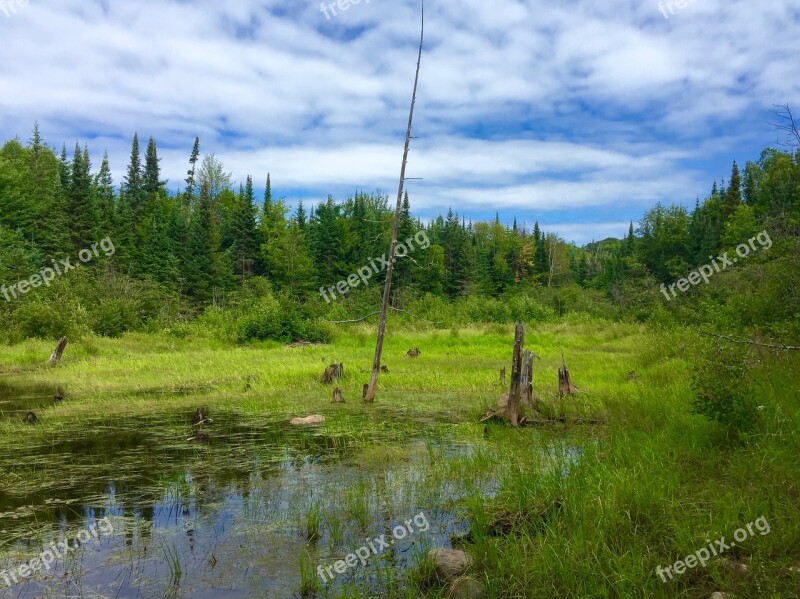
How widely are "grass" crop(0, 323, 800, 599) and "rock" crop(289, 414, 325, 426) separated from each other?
1.14 feet

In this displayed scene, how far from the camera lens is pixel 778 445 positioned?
229 inches

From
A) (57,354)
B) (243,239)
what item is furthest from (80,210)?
(57,354)

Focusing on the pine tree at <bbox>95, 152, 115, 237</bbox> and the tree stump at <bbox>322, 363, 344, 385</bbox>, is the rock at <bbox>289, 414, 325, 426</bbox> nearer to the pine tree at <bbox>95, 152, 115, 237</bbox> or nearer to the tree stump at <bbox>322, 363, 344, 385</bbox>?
the tree stump at <bbox>322, 363, 344, 385</bbox>

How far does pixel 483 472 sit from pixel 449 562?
2.84 m

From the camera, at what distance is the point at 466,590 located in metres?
4.43

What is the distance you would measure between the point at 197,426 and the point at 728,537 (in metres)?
9.09

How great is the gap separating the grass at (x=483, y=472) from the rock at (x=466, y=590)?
116 millimetres

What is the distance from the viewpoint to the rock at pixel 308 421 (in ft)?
36.4

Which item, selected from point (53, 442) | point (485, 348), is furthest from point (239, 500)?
point (485, 348)

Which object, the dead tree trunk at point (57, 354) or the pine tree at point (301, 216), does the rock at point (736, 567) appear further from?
the pine tree at point (301, 216)

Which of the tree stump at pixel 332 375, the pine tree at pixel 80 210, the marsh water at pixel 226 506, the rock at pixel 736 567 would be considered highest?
the pine tree at pixel 80 210

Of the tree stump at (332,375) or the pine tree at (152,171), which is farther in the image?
the pine tree at (152,171)

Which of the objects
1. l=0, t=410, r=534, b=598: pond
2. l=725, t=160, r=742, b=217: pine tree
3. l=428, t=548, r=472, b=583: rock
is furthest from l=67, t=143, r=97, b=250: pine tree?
l=725, t=160, r=742, b=217: pine tree

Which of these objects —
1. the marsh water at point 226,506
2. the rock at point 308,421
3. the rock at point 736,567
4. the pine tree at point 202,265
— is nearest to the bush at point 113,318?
the marsh water at point 226,506
